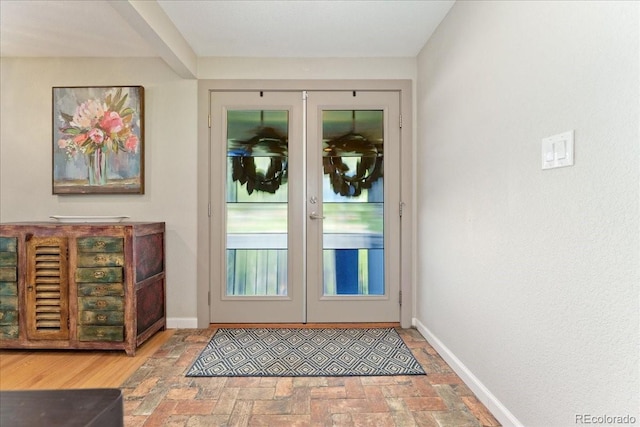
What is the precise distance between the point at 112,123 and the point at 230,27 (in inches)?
51.2

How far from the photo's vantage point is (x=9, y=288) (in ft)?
7.95

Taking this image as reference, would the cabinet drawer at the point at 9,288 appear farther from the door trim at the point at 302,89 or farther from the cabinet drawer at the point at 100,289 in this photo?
the door trim at the point at 302,89

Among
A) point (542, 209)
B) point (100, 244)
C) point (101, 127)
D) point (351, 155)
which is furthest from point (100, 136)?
point (542, 209)

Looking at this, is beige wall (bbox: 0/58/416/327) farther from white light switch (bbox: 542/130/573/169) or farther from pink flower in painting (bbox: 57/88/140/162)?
white light switch (bbox: 542/130/573/169)

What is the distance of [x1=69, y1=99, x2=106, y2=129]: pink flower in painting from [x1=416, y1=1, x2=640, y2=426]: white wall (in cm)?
274

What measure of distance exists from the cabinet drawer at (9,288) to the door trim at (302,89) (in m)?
1.20

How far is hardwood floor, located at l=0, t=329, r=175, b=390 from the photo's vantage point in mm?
2057

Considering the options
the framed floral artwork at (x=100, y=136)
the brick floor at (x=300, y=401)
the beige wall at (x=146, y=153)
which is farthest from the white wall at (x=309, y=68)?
the brick floor at (x=300, y=401)

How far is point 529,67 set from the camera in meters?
1.45

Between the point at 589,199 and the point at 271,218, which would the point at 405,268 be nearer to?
the point at 271,218

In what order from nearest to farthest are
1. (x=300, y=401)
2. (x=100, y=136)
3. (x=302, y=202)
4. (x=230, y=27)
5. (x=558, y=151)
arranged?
1. (x=558, y=151)
2. (x=300, y=401)
3. (x=230, y=27)
4. (x=100, y=136)
5. (x=302, y=202)

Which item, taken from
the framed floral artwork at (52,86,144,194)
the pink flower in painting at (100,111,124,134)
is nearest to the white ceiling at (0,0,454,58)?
the framed floral artwork at (52,86,144,194)

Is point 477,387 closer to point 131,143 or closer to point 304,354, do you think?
point 304,354

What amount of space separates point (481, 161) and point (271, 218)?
178 cm
